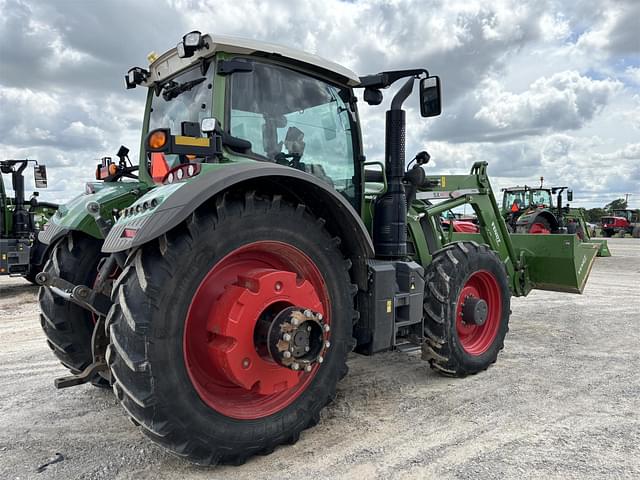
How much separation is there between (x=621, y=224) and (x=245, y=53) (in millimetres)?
38019

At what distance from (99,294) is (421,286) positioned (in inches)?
93.6

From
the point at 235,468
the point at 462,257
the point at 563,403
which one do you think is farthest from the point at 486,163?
the point at 235,468

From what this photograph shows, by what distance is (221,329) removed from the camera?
272cm

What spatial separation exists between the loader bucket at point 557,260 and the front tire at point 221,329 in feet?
12.0

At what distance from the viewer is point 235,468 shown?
8.95 feet

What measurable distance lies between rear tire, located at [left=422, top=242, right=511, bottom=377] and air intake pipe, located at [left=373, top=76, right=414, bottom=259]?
478mm

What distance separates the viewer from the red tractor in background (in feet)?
113

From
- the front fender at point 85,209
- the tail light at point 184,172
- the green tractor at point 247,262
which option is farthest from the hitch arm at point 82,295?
the tail light at point 184,172

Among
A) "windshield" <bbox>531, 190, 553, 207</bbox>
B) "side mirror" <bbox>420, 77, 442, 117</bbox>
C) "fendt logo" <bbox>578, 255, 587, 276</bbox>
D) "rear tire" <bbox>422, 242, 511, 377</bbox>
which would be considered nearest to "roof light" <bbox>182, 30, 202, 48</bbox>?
"side mirror" <bbox>420, 77, 442, 117</bbox>

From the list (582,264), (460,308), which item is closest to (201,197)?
(460,308)

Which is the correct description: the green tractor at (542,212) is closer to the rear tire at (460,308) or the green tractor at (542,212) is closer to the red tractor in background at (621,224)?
the rear tire at (460,308)

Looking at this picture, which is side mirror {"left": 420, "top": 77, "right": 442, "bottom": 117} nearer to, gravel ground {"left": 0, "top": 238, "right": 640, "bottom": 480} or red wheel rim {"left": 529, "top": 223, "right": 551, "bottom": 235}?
gravel ground {"left": 0, "top": 238, "right": 640, "bottom": 480}

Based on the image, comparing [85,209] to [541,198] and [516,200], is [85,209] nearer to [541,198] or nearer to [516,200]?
[516,200]

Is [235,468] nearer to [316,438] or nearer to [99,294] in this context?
[316,438]
